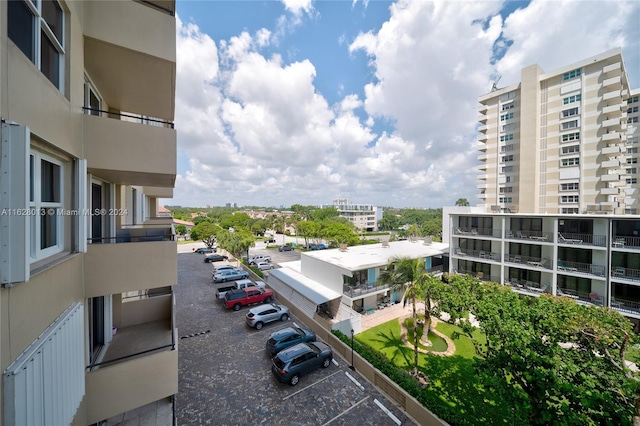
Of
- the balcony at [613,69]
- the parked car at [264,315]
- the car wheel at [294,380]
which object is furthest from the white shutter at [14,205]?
the balcony at [613,69]

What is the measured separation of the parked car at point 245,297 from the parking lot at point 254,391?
3.26 m

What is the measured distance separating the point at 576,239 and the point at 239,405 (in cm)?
2477

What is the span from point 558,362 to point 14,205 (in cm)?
1014

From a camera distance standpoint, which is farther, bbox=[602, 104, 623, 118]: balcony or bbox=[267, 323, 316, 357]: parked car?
bbox=[602, 104, 623, 118]: balcony

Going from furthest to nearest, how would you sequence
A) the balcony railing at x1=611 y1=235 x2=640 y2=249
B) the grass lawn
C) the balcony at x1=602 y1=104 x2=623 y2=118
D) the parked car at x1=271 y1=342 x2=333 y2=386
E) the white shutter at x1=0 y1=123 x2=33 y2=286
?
the balcony at x1=602 y1=104 x2=623 y2=118 → the balcony railing at x1=611 y1=235 x2=640 y2=249 → the parked car at x1=271 y1=342 x2=333 y2=386 → the grass lawn → the white shutter at x1=0 y1=123 x2=33 y2=286

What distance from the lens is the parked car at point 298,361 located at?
1029 centimetres

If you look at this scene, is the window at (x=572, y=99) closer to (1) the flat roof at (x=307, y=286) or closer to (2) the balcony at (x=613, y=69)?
(2) the balcony at (x=613, y=69)

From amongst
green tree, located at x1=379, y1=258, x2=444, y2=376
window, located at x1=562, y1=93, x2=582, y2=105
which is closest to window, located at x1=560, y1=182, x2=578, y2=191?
window, located at x1=562, y1=93, x2=582, y2=105

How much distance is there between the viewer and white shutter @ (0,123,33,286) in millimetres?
2402

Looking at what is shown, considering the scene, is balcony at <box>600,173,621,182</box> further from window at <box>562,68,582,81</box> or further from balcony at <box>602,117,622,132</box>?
window at <box>562,68,582,81</box>

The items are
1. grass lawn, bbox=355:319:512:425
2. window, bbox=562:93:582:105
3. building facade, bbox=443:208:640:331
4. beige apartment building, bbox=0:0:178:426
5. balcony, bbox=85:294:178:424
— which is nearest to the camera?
beige apartment building, bbox=0:0:178:426

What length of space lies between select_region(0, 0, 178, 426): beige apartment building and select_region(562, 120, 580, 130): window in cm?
3649

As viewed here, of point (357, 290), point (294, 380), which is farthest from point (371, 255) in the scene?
point (294, 380)

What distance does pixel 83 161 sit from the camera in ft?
13.9
